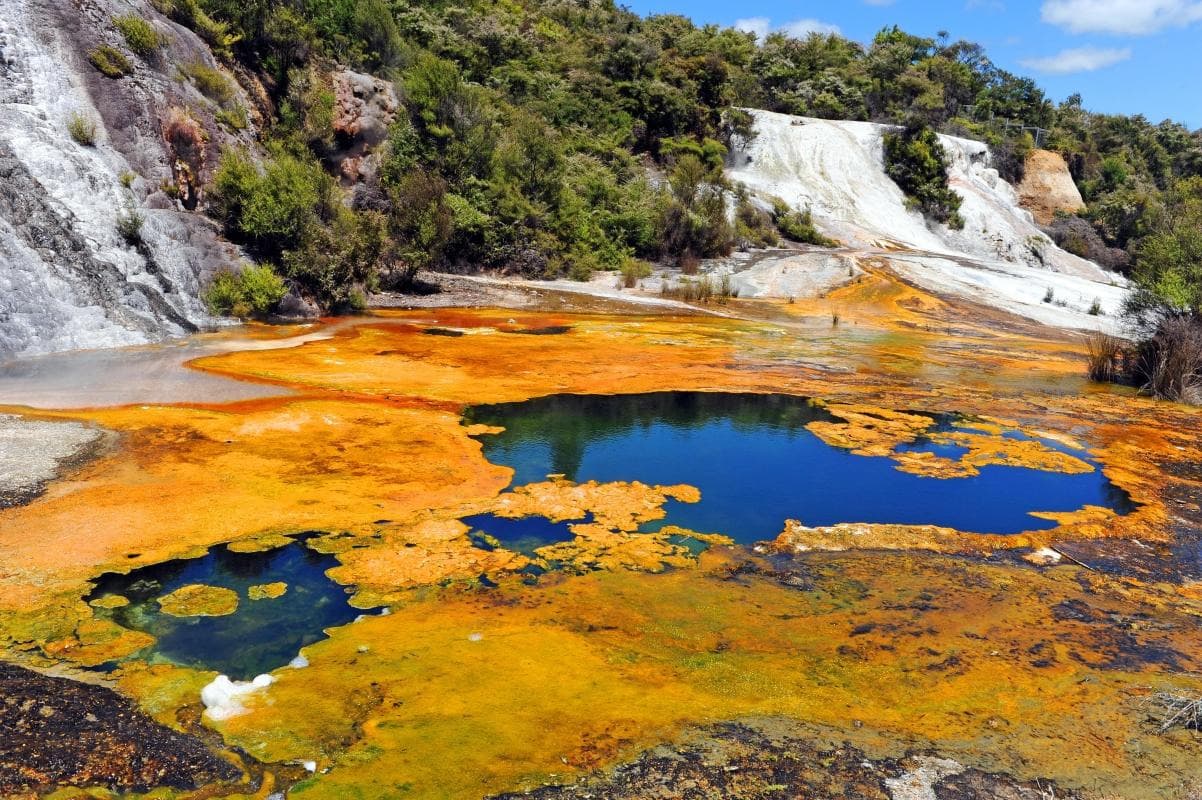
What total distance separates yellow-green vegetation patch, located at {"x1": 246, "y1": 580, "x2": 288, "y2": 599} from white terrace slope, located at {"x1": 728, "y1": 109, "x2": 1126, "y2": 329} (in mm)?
34688

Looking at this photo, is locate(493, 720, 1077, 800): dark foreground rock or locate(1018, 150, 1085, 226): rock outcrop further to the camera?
locate(1018, 150, 1085, 226): rock outcrop

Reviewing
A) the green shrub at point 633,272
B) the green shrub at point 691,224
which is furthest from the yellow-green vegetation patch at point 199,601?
the green shrub at point 691,224

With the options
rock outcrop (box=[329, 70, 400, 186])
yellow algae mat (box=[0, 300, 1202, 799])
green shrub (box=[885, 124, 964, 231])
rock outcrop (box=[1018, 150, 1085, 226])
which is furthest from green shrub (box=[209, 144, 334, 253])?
rock outcrop (box=[1018, 150, 1085, 226])

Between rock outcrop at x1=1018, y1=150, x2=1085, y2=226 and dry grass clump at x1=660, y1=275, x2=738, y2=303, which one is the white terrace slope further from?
dry grass clump at x1=660, y1=275, x2=738, y2=303

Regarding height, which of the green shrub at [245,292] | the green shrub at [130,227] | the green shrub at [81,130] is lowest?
the green shrub at [245,292]

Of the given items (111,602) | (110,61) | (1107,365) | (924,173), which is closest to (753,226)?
(924,173)

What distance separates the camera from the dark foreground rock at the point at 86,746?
13.8 feet

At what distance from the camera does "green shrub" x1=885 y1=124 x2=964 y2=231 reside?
4462 centimetres

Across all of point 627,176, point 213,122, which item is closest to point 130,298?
point 213,122

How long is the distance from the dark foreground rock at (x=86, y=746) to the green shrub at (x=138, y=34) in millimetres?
21536

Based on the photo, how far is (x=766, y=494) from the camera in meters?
9.80

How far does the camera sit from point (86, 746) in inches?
176

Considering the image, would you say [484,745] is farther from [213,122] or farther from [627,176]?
[627,176]

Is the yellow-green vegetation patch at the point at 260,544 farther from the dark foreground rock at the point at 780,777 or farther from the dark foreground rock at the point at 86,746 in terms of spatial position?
the dark foreground rock at the point at 780,777
